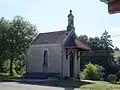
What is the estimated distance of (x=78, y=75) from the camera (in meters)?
37.1

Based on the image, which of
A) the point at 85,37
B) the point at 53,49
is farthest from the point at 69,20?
the point at 85,37

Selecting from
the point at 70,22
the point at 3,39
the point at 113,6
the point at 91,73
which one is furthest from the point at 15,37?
the point at 113,6

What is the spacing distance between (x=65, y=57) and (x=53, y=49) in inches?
77.3

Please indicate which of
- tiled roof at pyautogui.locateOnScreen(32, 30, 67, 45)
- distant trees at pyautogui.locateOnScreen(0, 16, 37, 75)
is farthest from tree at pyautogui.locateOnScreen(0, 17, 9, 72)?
tiled roof at pyautogui.locateOnScreen(32, 30, 67, 45)

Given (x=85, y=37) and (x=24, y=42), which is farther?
(x=85, y=37)

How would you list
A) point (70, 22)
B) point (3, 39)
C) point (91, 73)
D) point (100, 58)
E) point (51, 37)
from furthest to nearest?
1. point (100, 58)
2. point (3, 39)
3. point (51, 37)
4. point (70, 22)
5. point (91, 73)

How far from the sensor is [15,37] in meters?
42.3

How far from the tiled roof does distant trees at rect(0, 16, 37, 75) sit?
3350 mm

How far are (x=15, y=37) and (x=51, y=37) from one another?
648 cm

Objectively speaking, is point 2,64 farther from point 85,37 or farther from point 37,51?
point 85,37

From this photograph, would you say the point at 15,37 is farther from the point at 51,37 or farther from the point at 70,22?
the point at 70,22

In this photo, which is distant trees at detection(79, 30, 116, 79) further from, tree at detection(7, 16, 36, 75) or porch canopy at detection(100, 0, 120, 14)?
porch canopy at detection(100, 0, 120, 14)

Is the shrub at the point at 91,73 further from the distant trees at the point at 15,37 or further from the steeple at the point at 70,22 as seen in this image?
the distant trees at the point at 15,37

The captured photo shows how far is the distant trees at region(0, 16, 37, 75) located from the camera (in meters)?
42.2
